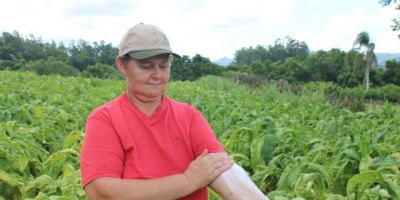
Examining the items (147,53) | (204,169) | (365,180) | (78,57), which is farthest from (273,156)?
(78,57)

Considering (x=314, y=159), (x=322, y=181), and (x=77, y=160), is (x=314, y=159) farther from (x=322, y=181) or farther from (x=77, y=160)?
(x=77, y=160)

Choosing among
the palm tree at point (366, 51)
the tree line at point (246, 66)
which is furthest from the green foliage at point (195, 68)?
the palm tree at point (366, 51)

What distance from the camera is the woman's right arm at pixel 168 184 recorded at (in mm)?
1825

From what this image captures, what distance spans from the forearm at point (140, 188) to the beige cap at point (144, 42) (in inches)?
17.4

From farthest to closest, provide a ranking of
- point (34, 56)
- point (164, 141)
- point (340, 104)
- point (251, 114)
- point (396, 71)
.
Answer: point (396, 71)
point (34, 56)
point (340, 104)
point (251, 114)
point (164, 141)

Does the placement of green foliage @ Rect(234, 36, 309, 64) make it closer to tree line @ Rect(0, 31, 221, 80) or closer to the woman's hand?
tree line @ Rect(0, 31, 221, 80)

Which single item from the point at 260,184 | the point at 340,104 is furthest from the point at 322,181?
the point at 340,104

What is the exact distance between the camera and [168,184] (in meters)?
1.87

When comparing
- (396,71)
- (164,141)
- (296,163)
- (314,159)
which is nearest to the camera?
(164,141)

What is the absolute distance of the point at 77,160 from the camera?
12.1 ft

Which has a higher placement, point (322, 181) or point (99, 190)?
point (99, 190)

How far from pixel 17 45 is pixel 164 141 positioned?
48.8m

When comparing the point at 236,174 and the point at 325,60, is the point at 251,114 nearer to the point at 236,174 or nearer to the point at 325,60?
the point at 236,174

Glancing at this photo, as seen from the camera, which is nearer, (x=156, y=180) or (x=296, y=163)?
(x=156, y=180)
